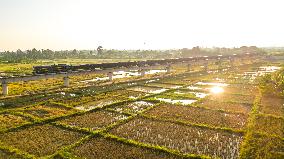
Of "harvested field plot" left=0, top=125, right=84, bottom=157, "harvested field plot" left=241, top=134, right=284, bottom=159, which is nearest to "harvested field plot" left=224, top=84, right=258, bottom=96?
"harvested field plot" left=241, top=134, right=284, bottom=159

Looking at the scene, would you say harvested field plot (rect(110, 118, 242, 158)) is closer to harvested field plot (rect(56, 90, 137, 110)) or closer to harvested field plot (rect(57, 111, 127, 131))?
harvested field plot (rect(57, 111, 127, 131))

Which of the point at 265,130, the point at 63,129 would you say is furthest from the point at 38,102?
the point at 265,130

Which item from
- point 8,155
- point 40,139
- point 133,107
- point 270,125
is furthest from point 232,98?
point 8,155

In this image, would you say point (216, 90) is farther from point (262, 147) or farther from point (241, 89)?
point (262, 147)

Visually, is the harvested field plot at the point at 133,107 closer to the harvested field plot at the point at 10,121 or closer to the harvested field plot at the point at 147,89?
the harvested field plot at the point at 147,89

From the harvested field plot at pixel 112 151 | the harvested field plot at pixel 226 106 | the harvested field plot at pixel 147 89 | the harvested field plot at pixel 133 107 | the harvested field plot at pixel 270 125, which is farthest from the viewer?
the harvested field plot at pixel 147 89

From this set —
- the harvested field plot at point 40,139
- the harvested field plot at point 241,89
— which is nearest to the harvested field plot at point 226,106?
the harvested field plot at point 241,89

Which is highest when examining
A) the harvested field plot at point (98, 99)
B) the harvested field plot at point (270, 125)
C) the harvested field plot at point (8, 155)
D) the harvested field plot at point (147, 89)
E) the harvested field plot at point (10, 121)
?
the harvested field plot at point (147, 89)
